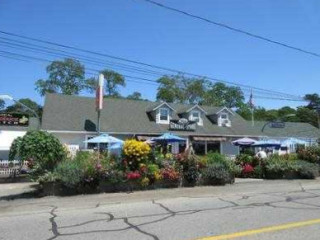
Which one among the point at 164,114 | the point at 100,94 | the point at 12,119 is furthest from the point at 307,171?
the point at 12,119

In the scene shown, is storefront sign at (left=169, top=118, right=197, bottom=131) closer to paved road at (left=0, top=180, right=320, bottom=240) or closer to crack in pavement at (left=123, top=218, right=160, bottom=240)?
paved road at (left=0, top=180, right=320, bottom=240)

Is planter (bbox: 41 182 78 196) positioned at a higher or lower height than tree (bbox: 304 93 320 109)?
lower

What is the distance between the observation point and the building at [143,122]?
112ft

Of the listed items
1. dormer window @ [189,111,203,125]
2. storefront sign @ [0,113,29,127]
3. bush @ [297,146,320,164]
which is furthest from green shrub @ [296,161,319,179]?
storefront sign @ [0,113,29,127]

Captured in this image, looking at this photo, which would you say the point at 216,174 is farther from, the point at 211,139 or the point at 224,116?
the point at 224,116

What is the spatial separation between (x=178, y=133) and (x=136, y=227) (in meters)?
29.9

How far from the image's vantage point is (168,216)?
10086 millimetres

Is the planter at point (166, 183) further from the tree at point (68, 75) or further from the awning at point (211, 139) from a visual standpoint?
the tree at point (68, 75)

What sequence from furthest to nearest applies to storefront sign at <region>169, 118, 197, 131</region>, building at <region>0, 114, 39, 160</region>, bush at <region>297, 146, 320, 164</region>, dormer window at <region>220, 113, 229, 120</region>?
dormer window at <region>220, 113, 229, 120</region>
storefront sign at <region>169, 118, 197, 131</region>
building at <region>0, 114, 39, 160</region>
bush at <region>297, 146, 320, 164</region>

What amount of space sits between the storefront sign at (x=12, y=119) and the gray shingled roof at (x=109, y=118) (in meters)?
1.66

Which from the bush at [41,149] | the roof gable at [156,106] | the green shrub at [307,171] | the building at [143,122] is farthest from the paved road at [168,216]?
the roof gable at [156,106]

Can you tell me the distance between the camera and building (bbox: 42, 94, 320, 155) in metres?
34.2

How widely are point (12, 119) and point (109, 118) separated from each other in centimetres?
731

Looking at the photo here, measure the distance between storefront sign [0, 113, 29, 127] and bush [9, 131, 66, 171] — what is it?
17626mm
